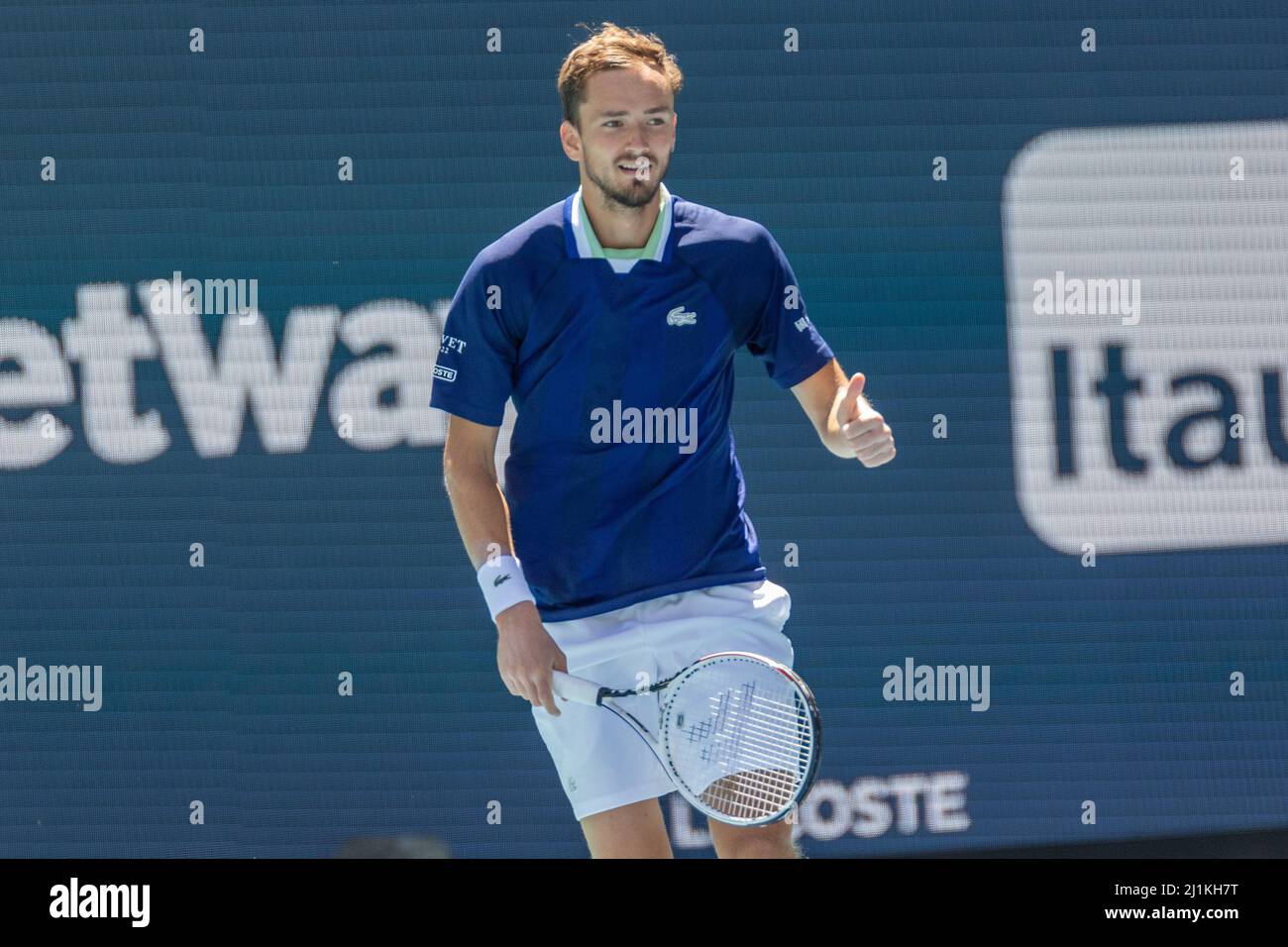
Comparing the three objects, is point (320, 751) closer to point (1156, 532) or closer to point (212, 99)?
point (212, 99)

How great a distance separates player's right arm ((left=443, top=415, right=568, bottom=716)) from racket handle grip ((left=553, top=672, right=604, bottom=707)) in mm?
25

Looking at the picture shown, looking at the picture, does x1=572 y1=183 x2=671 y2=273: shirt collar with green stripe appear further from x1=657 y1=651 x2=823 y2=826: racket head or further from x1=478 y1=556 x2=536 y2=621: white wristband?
x1=657 y1=651 x2=823 y2=826: racket head

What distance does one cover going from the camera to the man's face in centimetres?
426

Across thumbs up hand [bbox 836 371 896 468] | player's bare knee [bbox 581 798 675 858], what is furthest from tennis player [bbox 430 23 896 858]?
thumbs up hand [bbox 836 371 896 468]

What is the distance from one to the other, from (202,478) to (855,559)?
219cm

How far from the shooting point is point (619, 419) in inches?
172

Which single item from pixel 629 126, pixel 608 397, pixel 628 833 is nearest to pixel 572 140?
pixel 629 126

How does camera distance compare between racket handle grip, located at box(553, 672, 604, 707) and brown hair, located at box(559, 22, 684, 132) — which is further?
brown hair, located at box(559, 22, 684, 132)

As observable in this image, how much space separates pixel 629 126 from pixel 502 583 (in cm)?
116

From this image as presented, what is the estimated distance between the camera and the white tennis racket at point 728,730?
401 centimetres

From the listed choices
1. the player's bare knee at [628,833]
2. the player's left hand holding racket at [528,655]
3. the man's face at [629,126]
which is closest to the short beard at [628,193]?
the man's face at [629,126]
